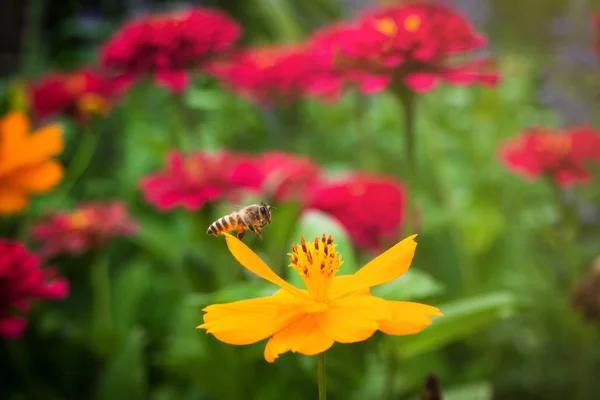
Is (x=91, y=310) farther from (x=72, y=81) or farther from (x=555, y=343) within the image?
(x=555, y=343)

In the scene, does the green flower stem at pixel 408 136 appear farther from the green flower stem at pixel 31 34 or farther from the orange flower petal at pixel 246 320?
the green flower stem at pixel 31 34

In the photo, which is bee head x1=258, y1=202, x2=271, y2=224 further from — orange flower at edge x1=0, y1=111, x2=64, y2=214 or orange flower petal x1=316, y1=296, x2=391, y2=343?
orange flower at edge x1=0, y1=111, x2=64, y2=214

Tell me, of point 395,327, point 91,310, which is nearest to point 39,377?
point 91,310

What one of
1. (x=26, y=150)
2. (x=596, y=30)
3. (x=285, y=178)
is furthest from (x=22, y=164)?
(x=596, y=30)

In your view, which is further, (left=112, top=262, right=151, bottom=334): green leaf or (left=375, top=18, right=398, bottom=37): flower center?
(left=112, top=262, right=151, bottom=334): green leaf

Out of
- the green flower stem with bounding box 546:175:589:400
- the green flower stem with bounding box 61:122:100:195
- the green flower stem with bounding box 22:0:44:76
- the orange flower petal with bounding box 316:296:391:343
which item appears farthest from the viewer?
the green flower stem with bounding box 22:0:44:76

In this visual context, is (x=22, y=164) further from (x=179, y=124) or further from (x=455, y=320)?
(x=455, y=320)

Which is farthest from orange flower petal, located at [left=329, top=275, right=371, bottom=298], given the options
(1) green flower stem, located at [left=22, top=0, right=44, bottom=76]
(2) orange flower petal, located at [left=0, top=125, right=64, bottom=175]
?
(1) green flower stem, located at [left=22, top=0, right=44, bottom=76]
